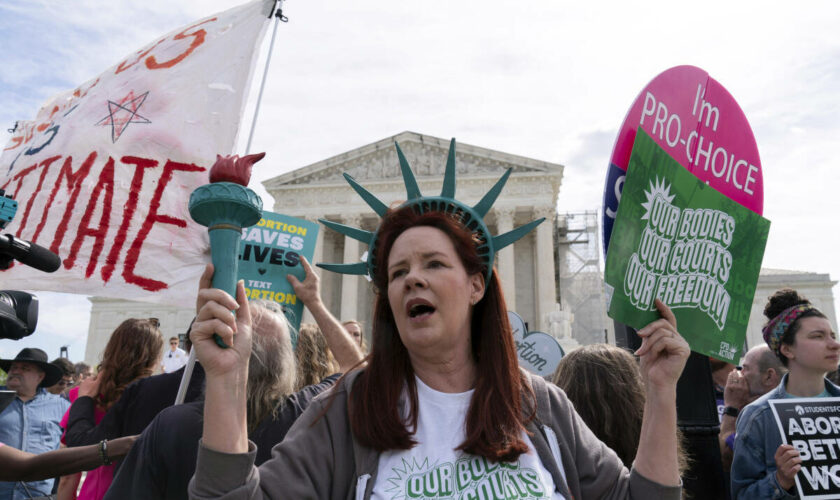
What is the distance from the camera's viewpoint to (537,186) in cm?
3550

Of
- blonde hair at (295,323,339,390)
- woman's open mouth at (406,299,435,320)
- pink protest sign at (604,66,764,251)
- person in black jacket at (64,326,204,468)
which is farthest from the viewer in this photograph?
blonde hair at (295,323,339,390)

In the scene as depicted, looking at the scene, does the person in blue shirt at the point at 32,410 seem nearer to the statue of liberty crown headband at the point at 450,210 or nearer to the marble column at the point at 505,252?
the statue of liberty crown headband at the point at 450,210

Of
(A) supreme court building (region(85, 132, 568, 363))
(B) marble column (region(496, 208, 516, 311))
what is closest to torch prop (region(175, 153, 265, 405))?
(A) supreme court building (region(85, 132, 568, 363))

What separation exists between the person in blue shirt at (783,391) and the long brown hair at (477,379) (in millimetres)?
1928

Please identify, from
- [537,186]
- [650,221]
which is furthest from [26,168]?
[537,186]

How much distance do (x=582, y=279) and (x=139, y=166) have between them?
134ft

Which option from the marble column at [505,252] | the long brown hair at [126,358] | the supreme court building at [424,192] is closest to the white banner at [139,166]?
the long brown hair at [126,358]

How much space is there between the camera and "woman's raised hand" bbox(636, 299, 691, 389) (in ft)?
5.61

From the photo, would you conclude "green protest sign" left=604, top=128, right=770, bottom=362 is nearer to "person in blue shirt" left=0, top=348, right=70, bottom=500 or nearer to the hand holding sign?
Result: the hand holding sign

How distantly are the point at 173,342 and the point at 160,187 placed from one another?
9716 mm

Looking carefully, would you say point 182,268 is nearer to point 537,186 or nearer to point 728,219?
point 728,219

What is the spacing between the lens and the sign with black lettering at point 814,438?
9.09 ft

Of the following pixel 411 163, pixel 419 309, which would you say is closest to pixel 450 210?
pixel 419 309

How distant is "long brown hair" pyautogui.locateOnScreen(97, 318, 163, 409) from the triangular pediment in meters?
31.7
